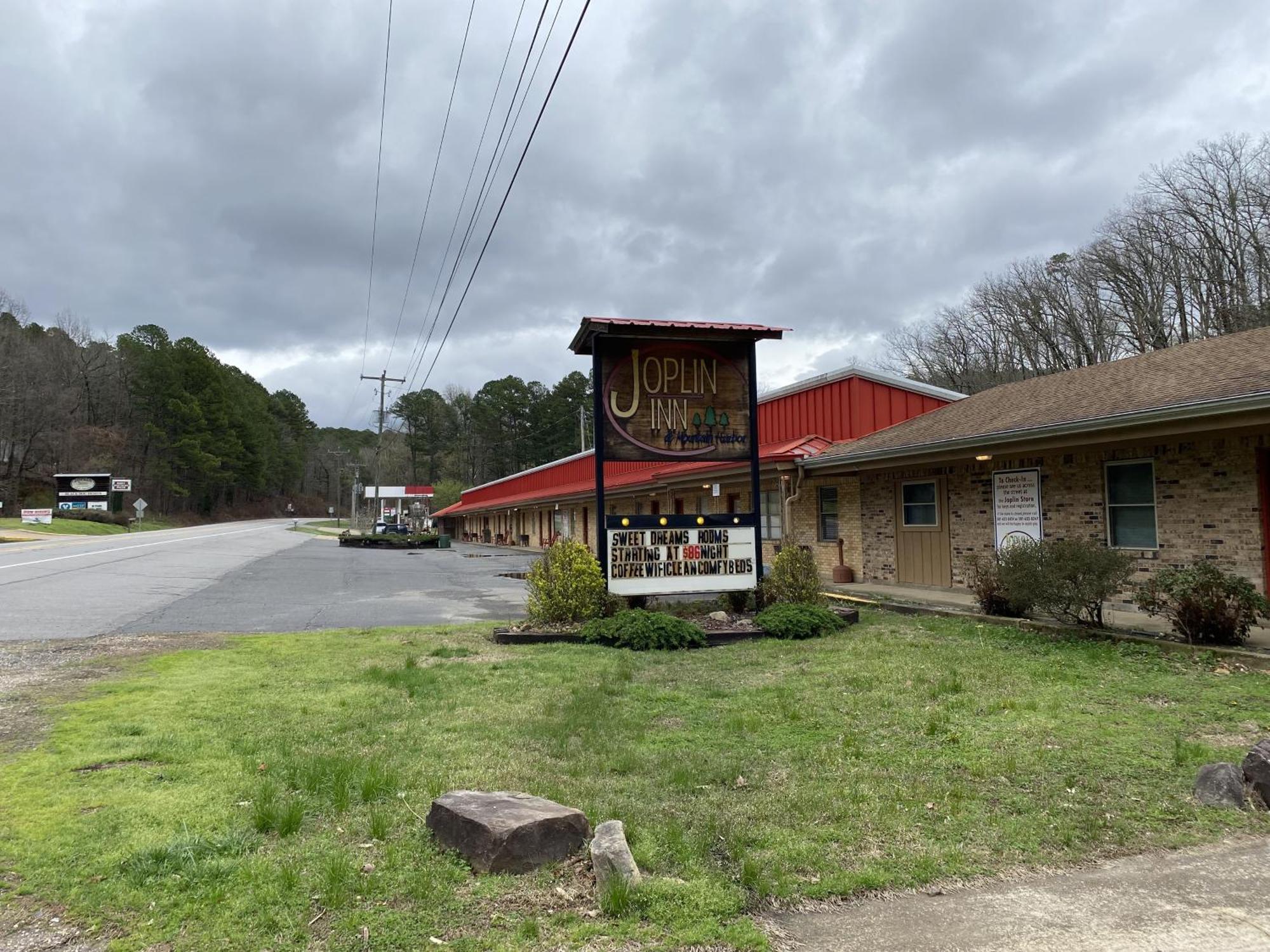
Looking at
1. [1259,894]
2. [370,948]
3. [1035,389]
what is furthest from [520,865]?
[1035,389]

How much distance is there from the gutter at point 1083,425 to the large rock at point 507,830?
8.82 metres

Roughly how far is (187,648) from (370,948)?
800 cm

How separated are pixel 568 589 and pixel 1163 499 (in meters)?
8.39

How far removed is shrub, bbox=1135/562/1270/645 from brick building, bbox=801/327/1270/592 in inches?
81.4

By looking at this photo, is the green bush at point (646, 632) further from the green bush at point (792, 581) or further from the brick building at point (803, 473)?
the brick building at point (803, 473)

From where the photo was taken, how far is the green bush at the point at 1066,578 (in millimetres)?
8703

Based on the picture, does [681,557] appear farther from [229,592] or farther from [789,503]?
[229,592]

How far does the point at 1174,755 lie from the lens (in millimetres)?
4879

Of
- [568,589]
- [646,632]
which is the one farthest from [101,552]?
[646,632]

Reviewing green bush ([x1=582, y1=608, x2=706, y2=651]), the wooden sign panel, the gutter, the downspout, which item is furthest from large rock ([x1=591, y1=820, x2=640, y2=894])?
the downspout

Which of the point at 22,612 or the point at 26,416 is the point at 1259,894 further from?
the point at 26,416

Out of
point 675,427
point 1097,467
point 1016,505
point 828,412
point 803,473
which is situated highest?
point 828,412

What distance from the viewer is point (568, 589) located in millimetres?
10648

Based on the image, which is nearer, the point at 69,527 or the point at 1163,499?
the point at 1163,499
